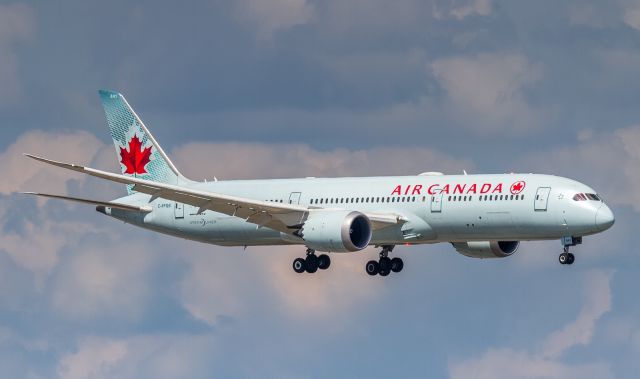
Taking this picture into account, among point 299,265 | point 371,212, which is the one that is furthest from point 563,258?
point 299,265

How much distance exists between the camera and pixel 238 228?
123m

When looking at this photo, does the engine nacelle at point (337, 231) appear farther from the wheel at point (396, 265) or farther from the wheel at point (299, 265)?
the wheel at point (396, 265)

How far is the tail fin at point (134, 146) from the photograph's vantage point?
132125 millimetres

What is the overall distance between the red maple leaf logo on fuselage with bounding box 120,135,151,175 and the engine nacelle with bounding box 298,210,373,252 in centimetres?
2219

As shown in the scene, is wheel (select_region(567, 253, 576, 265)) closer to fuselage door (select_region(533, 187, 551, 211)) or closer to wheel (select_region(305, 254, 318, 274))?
fuselage door (select_region(533, 187, 551, 211))

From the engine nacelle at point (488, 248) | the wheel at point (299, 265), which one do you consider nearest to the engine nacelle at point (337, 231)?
the wheel at point (299, 265)

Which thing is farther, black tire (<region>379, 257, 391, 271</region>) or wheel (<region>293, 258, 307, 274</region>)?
black tire (<region>379, 257, 391, 271</region>)

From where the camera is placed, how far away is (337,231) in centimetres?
11175

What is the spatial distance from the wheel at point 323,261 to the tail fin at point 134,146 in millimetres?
15802

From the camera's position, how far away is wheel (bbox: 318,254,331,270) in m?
120

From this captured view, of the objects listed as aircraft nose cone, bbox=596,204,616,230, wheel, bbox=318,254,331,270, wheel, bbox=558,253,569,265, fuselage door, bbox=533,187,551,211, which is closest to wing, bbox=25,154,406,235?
wheel, bbox=318,254,331,270

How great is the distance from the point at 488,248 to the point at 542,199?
11870 mm

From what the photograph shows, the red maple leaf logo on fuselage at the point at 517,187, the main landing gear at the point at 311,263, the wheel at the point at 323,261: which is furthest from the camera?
the wheel at the point at 323,261

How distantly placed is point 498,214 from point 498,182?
2416mm
